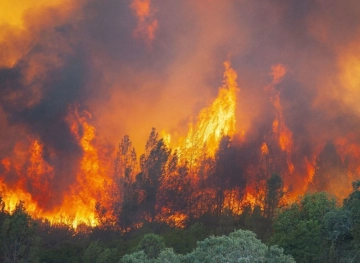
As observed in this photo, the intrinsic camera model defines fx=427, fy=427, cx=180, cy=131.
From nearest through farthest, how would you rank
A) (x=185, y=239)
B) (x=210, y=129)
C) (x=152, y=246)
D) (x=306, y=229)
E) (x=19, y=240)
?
(x=306, y=229) → (x=152, y=246) → (x=19, y=240) → (x=185, y=239) → (x=210, y=129)

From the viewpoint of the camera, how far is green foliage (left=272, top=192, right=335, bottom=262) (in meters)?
31.5

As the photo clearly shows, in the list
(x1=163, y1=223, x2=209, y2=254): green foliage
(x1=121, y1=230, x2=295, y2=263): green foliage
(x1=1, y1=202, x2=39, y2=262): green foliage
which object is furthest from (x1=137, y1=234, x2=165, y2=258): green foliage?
(x1=121, y1=230, x2=295, y2=263): green foliage

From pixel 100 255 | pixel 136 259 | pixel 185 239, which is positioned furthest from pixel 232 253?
pixel 185 239

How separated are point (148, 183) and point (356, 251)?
150ft

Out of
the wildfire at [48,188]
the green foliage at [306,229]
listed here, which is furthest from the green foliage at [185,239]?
the wildfire at [48,188]

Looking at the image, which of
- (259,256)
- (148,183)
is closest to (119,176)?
(148,183)

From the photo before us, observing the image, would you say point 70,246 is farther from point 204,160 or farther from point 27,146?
point 204,160

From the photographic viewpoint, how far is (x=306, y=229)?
32125 millimetres

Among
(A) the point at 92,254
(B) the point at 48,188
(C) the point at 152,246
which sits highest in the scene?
(B) the point at 48,188

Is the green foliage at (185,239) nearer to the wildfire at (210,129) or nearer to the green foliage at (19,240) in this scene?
the green foliage at (19,240)

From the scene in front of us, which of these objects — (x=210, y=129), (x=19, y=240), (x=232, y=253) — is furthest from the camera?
(x=210, y=129)

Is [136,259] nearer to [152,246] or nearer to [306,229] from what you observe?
[306,229]

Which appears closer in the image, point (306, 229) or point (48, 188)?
point (306, 229)

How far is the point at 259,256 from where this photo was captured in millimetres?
21516
